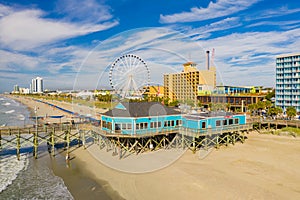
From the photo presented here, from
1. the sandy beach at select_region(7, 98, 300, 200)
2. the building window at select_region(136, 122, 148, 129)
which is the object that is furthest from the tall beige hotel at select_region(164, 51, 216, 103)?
the sandy beach at select_region(7, 98, 300, 200)

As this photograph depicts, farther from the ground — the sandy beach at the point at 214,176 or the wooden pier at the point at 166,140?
the wooden pier at the point at 166,140

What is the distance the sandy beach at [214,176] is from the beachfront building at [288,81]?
2822cm

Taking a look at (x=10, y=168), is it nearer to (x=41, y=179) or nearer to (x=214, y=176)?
(x=41, y=179)

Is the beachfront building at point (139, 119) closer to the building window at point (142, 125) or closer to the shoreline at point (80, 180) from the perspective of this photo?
the building window at point (142, 125)

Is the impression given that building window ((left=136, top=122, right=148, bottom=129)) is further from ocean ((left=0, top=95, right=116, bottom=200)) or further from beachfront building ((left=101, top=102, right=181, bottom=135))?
ocean ((left=0, top=95, right=116, bottom=200))

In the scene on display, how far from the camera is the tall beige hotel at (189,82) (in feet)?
143

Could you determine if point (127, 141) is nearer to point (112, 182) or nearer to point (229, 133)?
point (112, 182)

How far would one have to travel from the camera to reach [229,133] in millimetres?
28688

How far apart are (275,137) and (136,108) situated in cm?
2019

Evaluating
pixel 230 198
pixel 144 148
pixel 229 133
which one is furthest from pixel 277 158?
pixel 144 148

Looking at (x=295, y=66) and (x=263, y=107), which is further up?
(x=295, y=66)

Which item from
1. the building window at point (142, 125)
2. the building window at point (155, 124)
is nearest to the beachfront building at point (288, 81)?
the building window at point (155, 124)

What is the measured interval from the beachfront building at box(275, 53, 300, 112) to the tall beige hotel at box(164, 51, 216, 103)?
1449cm

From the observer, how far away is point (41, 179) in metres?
18.8
